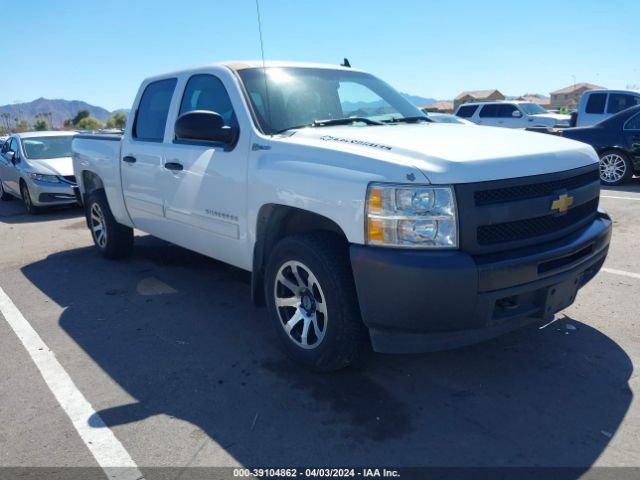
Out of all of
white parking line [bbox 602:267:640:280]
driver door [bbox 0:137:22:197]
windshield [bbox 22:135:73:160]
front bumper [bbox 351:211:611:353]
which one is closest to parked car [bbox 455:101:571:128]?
windshield [bbox 22:135:73:160]

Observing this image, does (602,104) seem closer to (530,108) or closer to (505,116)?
(505,116)

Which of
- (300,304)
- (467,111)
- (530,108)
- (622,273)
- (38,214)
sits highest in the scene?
(300,304)

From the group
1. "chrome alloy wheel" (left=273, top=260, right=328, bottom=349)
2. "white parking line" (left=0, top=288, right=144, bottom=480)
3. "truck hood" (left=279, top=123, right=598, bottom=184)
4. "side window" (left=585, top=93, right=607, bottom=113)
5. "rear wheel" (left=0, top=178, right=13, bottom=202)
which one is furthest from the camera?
"side window" (left=585, top=93, right=607, bottom=113)

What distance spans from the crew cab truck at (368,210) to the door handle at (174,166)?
0.07ft

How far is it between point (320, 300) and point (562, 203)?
4.98ft

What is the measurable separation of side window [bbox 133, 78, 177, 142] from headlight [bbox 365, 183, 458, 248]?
2821 mm

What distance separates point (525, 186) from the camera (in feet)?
9.76

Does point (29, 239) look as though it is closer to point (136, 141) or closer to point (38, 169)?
point (38, 169)

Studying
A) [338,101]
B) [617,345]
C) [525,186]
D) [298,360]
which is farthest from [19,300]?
[617,345]

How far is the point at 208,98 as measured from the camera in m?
4.42

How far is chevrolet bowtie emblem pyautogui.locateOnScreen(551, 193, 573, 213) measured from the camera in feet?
10.2

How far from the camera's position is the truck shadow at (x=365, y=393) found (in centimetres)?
273

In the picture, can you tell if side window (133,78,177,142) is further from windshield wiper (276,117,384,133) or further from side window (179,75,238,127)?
windshield wiper (276,117,384,133)

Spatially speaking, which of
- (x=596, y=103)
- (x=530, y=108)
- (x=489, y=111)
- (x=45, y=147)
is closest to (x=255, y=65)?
(x=45, y=147)
